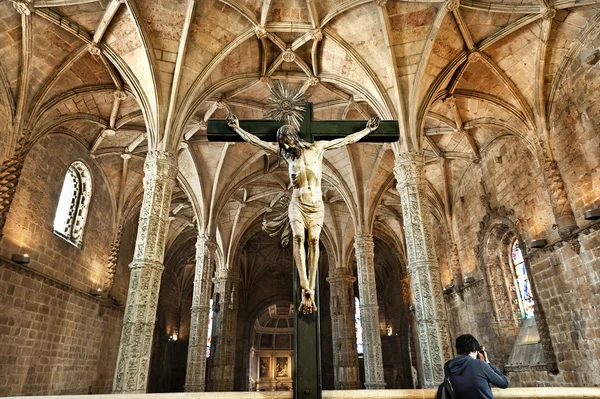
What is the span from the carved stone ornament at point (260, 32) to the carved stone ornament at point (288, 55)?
2.50 ft

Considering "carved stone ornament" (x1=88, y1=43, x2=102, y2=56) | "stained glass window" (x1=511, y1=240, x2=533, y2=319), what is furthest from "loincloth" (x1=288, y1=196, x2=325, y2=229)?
"stained glass window" (x1=511, y1=240, x2=533, y2=319)

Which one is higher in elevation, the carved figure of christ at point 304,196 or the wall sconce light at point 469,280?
the wall sconce light at point 469,280

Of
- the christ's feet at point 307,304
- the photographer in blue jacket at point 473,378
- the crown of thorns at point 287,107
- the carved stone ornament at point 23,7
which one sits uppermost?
the carved stone ornament at point 23,7

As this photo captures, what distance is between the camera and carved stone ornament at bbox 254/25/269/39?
34.3 feet

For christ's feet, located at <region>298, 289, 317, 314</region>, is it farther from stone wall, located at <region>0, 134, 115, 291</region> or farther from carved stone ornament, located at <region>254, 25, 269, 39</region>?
stone wall, located at <region>0, 134, 115, 291</region>

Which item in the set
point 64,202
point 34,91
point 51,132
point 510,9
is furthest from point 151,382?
point 510,9

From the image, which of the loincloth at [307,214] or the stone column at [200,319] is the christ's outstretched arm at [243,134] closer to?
the loincloth at [307,214]

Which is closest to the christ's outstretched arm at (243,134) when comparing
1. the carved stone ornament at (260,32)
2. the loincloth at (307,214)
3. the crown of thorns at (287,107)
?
the crown of thorns at (287,107)

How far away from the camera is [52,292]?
12.5 m

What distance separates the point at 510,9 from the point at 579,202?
5.28 metres

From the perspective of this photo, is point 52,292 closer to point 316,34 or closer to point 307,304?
point 316,34

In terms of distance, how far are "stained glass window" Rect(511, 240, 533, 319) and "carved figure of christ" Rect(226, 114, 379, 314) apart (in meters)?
12.3

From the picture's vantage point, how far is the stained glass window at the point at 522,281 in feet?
42.9

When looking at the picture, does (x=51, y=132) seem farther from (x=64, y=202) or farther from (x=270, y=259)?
(x=270, y=259)
